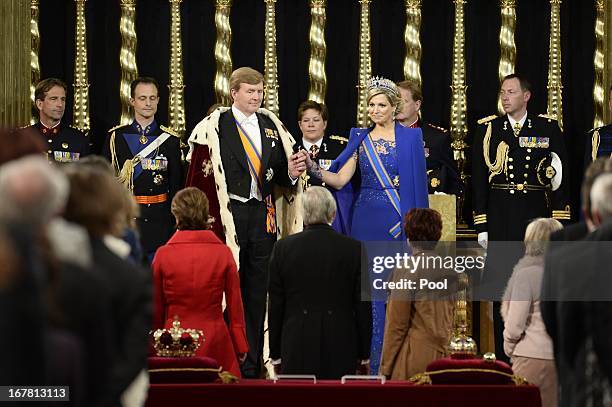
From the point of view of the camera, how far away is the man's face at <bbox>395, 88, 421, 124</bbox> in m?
9.66

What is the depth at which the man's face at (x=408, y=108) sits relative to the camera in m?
9.66

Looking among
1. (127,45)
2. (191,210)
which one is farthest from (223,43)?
(191,210)

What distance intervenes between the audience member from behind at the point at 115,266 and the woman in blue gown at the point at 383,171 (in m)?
4.61

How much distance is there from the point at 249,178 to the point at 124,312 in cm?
498

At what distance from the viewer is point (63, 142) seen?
10.1 metres

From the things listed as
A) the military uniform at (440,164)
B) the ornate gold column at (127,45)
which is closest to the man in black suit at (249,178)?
the military uniform at (440,164)

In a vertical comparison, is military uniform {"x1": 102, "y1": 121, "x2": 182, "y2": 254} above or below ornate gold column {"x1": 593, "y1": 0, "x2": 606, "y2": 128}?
below

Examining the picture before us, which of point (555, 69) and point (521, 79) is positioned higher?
point (555, 69)

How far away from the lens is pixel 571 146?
1131 centimetres

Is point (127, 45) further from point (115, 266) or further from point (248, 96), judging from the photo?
point (115, 266)

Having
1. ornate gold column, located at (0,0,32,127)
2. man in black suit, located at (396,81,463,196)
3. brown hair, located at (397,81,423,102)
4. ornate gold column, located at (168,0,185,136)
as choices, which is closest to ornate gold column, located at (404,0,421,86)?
man in black suit, located at (396,81,463,196)

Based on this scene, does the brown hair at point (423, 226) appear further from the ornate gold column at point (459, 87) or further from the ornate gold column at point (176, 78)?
the ornate gold column at point (176, 78)

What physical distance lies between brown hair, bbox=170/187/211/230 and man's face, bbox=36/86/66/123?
329cm

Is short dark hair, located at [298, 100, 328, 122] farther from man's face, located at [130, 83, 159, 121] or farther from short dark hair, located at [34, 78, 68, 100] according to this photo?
short dark hair, located at [34, 78, 68, 100]
